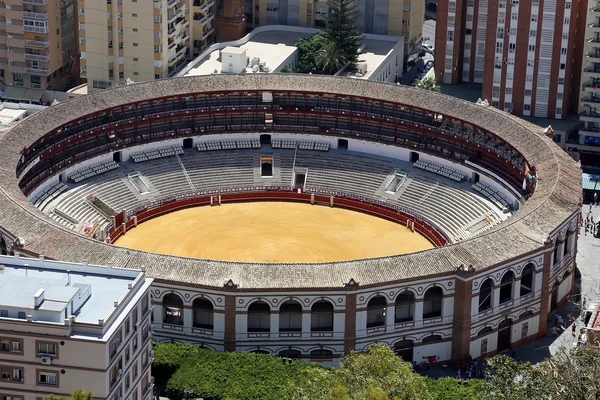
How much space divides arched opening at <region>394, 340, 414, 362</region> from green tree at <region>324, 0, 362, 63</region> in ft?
241

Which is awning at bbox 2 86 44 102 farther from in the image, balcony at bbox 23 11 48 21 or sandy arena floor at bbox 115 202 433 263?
sandy arena floor at bbox 115 202 433 263

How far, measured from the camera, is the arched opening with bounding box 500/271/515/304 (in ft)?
436

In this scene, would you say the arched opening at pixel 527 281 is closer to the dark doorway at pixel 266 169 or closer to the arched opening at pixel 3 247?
the dark doorway at pixel 266 169

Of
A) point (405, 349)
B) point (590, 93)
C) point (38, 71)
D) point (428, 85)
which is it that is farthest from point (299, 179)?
point (405, 349)

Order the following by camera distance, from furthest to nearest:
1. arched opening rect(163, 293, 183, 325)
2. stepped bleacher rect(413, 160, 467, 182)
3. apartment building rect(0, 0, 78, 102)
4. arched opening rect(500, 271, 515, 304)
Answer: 1. apartment building rect(0, 0, 78, 102)
2. stepped bleacher rect(413, 160, 467, 182)
3. arched opening rect(500, 271, 515, 304)
4. arched opening rect(163, 293, 183, 325)

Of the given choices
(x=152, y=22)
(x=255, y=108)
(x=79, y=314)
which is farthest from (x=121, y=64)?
(x=79, y=314)

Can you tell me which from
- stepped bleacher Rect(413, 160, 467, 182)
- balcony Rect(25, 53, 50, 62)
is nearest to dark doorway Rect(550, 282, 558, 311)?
stepped bleacher Rect(413, 160, 467, 182)

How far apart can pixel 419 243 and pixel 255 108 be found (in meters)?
29.8

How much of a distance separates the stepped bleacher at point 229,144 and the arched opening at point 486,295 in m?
51.1

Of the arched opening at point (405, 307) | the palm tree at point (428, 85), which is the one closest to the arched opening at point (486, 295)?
the arched opening at point (405, 307)

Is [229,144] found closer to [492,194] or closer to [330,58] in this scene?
[330,58]

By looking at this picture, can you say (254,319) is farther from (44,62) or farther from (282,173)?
(44,62)

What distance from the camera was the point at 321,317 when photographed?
128m

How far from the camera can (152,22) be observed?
187 meters
